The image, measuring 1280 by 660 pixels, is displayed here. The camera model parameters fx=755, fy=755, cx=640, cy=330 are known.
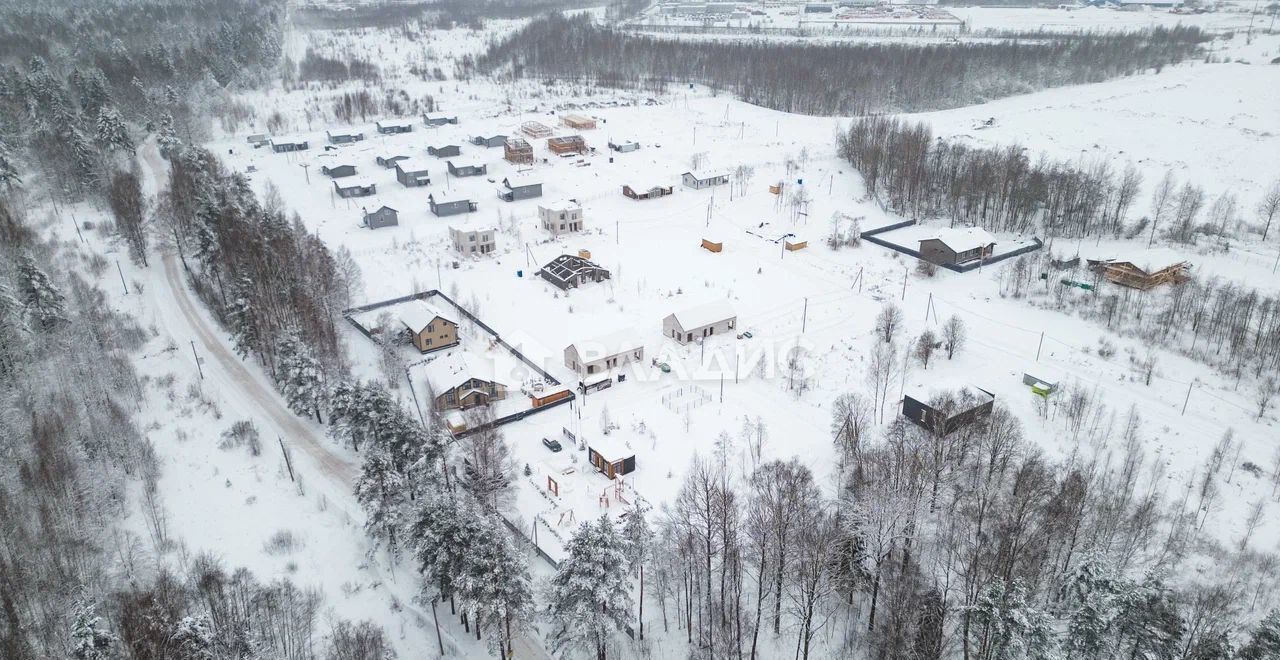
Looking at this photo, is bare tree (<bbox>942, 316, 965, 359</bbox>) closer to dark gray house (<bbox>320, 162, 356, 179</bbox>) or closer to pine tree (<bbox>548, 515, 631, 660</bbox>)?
pine tree (<bbox>548, 515, 631, 660</bbox>)

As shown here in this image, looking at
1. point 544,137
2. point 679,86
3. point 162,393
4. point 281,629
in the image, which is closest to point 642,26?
point 679,86

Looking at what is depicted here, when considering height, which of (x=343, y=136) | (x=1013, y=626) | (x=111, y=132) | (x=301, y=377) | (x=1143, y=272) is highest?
(x=111, y=132)

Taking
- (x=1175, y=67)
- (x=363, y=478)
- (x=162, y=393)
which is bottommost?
(x=162, y=393)

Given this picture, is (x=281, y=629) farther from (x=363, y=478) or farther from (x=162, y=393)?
(x=162, y=393)

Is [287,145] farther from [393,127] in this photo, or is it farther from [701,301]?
[701,301]

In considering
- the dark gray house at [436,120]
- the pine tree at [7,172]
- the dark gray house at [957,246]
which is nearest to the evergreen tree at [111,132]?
the pine tree at [7,172]

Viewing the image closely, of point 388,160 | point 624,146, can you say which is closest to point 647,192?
point 624,146

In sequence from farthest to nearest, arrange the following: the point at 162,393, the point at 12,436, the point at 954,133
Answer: the point at 954,133 < the point at 162,393 < the point at 12,436
